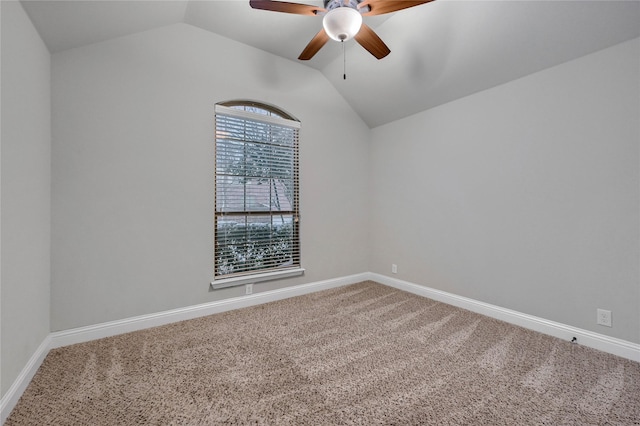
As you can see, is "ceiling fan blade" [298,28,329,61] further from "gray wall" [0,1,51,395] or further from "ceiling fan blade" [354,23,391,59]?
"gray wall" [0,1,51,395]

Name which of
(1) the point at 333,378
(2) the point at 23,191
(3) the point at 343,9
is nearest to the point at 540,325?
(1) the point at 333,378

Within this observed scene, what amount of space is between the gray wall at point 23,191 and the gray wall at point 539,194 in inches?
143

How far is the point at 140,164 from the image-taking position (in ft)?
8.29

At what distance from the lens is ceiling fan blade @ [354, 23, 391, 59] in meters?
2.08

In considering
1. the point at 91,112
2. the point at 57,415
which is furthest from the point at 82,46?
the point at 57,415

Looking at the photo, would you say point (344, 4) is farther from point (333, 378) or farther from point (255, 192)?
point (333, 378)

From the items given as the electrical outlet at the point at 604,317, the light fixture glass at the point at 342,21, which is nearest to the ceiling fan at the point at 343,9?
the light fixture glass at the point at 342,21

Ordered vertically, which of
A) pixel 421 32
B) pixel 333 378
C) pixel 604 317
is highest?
pixel 421 32

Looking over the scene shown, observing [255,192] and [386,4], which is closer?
[386,4]

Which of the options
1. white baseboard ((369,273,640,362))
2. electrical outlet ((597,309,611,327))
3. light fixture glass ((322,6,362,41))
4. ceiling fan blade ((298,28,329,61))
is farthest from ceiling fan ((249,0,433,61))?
white baseboard ((369,273,640,362))

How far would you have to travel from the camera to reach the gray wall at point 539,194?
2053 mm

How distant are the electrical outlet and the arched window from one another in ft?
9.25

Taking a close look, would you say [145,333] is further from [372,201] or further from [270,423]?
[372,201]

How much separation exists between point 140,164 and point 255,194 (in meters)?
1.16
